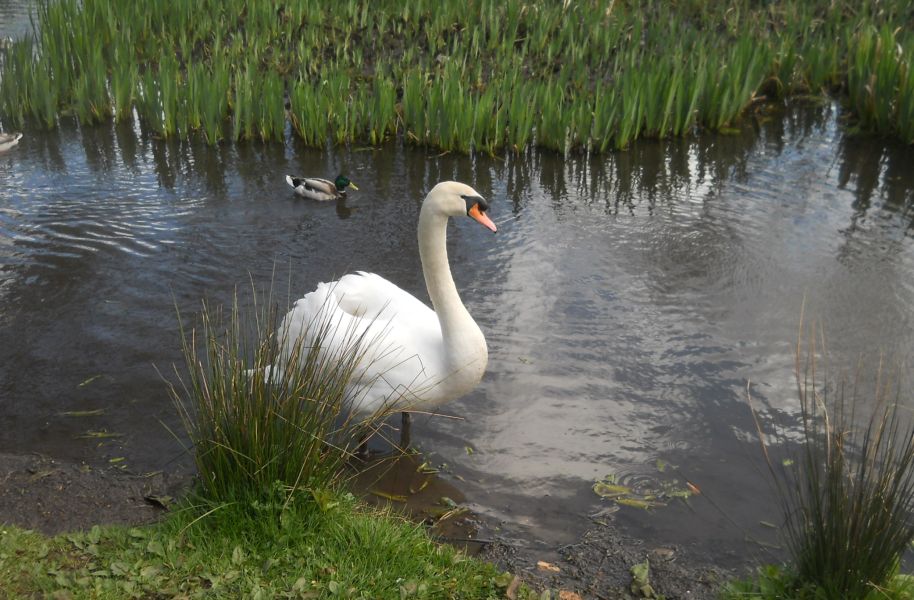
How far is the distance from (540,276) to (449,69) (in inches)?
139

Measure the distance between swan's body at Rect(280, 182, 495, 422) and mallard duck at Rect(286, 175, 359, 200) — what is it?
11.8 feet

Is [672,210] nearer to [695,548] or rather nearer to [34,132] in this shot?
[695,548]

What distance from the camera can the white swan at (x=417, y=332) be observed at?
191 inches

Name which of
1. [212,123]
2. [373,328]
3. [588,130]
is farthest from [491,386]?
[212,123]

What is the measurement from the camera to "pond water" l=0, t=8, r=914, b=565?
516cm

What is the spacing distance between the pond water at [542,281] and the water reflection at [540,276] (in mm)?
→ 22

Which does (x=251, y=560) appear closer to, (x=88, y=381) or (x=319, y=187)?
(x=88, y=381)

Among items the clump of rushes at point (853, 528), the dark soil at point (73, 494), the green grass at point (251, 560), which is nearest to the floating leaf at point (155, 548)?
the green grass at point (251, 560)

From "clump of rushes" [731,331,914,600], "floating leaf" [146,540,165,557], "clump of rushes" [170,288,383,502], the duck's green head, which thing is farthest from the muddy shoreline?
the duck's green head

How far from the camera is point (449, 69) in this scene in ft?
32.7

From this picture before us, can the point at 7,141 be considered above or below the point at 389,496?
above

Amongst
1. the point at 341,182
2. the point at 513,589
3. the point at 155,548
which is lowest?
the point at 513,589

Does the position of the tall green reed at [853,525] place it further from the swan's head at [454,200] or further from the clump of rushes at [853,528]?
the swan's head at [454,200]

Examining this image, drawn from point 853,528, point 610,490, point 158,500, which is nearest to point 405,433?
point 610,490
